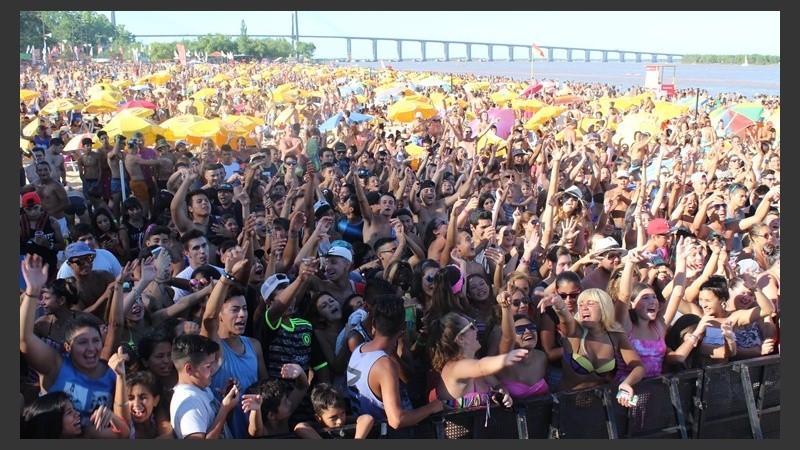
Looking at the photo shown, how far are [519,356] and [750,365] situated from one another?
60.6 inches

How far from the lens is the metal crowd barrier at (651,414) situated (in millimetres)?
3551

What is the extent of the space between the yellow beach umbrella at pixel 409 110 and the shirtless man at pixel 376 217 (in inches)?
476

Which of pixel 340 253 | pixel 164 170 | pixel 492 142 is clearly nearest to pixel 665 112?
pixel 492 142

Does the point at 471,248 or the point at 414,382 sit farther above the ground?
the point at 471,248

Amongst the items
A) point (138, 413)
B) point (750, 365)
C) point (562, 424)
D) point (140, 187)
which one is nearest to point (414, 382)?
point (562, 424)

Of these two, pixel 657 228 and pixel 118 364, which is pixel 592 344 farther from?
pixel 657 228

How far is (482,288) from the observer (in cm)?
484

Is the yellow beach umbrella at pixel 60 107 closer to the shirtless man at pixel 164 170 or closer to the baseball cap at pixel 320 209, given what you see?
the shirtless man at pixel 164 170

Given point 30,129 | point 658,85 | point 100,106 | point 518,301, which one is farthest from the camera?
point 658,85

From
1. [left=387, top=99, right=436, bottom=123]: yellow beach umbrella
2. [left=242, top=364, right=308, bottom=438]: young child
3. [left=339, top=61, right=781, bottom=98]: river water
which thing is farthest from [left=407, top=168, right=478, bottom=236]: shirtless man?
[left=339, top=61, right=781, bottom=98]: river water

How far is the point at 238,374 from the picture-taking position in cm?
387

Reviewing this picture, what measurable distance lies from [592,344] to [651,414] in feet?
1.48

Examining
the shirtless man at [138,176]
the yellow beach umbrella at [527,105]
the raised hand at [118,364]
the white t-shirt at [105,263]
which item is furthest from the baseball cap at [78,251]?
the yellow beach umbrella at [527,105]

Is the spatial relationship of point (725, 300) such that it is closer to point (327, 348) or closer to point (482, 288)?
point (482, 288)
